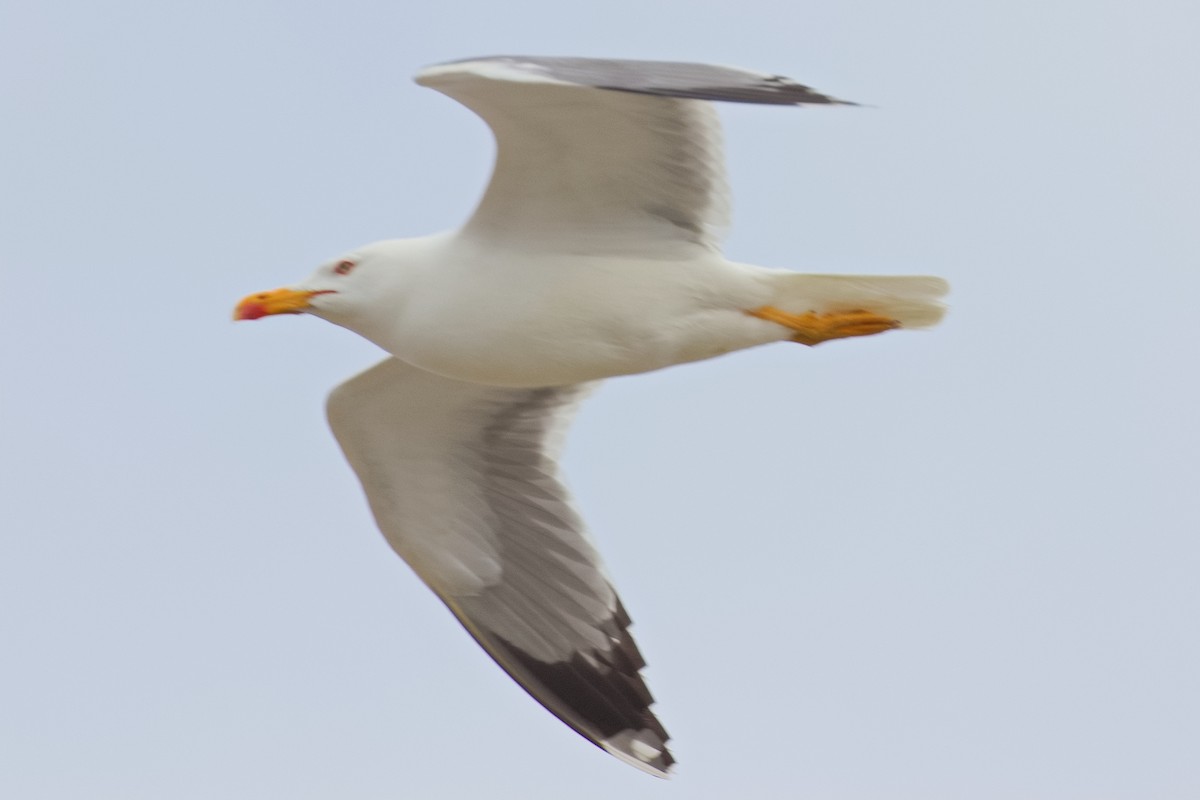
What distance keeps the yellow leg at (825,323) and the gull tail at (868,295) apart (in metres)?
0.02

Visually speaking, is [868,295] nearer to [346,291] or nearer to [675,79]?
[675,79]

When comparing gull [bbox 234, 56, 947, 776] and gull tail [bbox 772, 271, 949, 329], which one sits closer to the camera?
gull [bbox 234, 56, 947, 776]

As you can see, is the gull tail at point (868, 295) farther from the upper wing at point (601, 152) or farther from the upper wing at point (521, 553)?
the upper wing at point (521, 553)

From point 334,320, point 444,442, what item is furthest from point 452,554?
point 334,320

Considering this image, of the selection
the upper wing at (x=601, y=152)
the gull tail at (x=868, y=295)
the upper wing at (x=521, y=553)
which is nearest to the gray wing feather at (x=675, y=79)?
the upper wing at (x=601, y=152)

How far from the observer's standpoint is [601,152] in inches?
293

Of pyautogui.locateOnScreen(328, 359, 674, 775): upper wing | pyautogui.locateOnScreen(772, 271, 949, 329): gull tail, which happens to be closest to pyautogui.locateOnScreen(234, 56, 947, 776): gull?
pyautogui.locateOnScreen(772, 271, 949, 329): gull tail

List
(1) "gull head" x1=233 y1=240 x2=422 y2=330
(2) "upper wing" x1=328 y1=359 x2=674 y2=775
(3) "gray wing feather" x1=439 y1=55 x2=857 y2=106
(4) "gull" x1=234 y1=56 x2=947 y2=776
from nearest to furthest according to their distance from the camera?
1. (3) "gray wing feather" x1=439 y1=55 x2=857 y2=106
2. (4) "gull" x1=234 y1=56 x2=947 y2=776
3. (1) "gull head" x1=233 y1=240 x2=422 y2=330
4. (2) "upper wing" x1=328 y1=359 x2=674 y2=775

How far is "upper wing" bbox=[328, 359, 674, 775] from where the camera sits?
8.74 meters

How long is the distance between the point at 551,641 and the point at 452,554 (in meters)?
0.61

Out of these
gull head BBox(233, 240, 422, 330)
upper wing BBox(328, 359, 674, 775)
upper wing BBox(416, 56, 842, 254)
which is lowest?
upper wing BBox(328, 359, 674, 775)

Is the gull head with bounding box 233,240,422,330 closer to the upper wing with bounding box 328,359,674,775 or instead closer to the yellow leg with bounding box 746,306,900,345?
the upper wing with bounding box 328,359,674,775

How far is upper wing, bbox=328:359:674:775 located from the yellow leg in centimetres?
156

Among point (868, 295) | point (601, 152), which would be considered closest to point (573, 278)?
point (601, 152)
